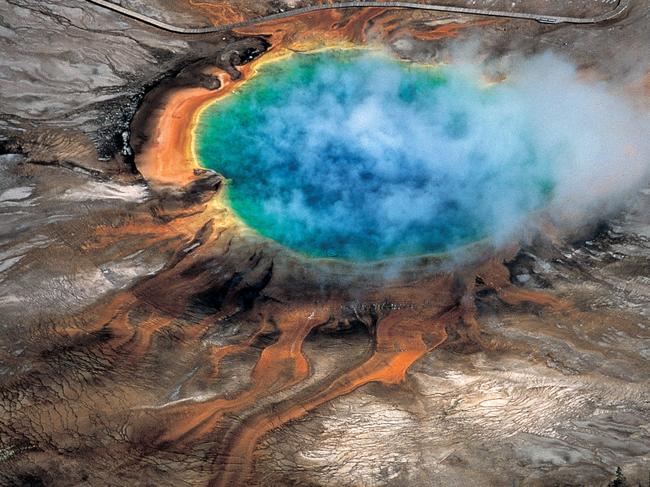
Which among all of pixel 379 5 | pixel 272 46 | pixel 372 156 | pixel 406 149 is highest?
pixel 379 5

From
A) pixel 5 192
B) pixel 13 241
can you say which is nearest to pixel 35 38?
pixel 5 192

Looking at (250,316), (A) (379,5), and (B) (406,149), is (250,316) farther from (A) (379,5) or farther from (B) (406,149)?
(A) (379,5)

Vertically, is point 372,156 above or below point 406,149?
below

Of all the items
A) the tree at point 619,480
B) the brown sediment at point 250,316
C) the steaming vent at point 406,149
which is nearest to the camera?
the tree at point 619,480

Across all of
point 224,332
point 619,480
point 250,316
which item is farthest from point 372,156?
point 619,480

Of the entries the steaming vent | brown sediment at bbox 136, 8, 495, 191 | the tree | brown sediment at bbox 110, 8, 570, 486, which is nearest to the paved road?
brown sediment at bbox 136, 8, 495, 191

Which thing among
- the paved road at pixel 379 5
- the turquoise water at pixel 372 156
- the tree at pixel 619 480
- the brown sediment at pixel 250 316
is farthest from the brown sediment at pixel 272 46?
the tree at pixel 619 480

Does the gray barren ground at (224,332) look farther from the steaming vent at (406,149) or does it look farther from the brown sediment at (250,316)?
the steaming vent at (406,149)

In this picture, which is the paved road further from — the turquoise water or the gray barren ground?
the turquoise water
